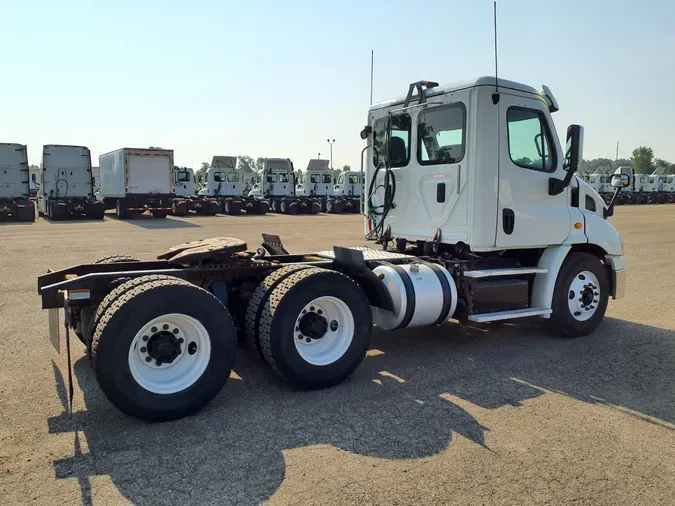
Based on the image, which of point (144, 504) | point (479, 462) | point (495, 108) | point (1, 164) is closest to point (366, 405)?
point (479, 462)

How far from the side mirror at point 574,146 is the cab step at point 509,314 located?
168 centimetres

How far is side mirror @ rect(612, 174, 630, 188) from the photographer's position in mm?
6906

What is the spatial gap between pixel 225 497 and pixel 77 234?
18951 millimetres

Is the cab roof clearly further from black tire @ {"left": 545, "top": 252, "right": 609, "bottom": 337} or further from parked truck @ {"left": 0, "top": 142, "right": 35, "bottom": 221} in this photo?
parked truck @ {"left": 0, "top": 142, "right": 35, "bottom": 221}

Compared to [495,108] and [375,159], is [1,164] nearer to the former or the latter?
[375,159]

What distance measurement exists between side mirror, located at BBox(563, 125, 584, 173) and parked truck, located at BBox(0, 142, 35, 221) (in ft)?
86.2

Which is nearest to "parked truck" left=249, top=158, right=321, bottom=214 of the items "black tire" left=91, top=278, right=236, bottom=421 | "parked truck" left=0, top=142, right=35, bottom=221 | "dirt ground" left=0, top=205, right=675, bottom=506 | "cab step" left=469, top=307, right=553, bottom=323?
"parked truck" left=0, top=142, right=35, bottom=221

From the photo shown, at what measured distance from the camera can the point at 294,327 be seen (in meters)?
5.02

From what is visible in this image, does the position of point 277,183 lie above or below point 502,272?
above

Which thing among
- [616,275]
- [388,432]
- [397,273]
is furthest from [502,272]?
[388,432]

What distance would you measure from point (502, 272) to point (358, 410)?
2767 mm

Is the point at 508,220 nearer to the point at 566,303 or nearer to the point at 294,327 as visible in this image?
the point at 566,303

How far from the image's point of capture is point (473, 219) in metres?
6.33

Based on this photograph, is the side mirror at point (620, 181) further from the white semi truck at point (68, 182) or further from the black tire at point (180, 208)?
the black tire at point (180, 208)
